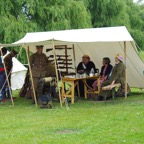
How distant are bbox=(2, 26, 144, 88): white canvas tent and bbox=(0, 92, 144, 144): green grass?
1.43 metres

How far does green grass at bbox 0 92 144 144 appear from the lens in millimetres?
5816

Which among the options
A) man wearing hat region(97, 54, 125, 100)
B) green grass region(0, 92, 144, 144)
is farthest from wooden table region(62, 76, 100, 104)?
man wearing hat region(97, 54, 125, 100)

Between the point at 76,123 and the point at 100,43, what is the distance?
5049mm

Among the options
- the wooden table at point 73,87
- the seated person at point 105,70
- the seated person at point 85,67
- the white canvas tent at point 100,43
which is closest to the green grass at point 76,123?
the wooden table at point 73,87

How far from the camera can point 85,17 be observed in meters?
17.8

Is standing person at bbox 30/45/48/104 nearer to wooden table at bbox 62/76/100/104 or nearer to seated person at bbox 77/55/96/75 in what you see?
wooden table at bbox 62/76/100/104

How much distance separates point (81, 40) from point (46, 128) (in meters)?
3.43

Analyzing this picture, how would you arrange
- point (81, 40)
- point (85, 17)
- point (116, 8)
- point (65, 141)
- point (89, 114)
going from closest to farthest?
point (65, 141) < point (89, 114) < point (81, 40) < point (85, 17) < point (116, 8)

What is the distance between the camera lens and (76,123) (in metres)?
7.14

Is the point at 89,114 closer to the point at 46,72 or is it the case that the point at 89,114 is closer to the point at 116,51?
the point at 46,72

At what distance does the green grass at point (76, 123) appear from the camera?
229 inches

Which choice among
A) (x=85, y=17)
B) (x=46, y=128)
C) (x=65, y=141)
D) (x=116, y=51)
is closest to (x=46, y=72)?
Answer: (x=116, y=51)

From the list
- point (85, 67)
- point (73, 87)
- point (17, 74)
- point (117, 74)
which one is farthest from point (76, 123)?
point (17, 74)

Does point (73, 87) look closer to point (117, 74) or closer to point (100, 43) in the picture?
point (117, 74)
